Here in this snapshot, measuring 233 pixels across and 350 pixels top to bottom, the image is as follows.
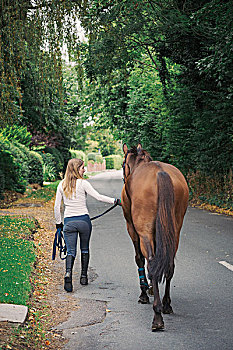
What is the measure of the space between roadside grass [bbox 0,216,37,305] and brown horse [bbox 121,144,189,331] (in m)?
1.59

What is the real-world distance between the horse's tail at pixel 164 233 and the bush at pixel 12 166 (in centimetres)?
1631

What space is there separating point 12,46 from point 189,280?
4.51 meters

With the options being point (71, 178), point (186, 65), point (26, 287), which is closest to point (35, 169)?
point (186, 65)

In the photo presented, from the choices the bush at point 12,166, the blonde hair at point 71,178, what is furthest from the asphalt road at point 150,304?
the bush at point 12,166

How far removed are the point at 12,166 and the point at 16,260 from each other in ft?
45.8

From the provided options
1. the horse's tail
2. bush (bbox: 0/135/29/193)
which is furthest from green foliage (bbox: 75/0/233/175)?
bush (bbox: 0/135/29/193)

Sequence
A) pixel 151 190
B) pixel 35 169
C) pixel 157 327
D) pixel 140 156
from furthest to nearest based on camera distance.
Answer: pixel 35 169, pixel 140 156, pixel 151 190, pixel 157 327

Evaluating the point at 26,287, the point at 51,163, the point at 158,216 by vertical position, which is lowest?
the point at 51,163

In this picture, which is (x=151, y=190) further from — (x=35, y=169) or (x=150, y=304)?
(x=35, y=169)

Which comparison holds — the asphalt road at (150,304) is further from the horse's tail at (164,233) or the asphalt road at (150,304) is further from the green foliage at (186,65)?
the green foliage at (186,65)

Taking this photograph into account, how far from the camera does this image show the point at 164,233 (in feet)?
17.6

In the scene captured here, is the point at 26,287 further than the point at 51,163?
No

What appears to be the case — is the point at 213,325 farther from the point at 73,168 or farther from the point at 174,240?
the point at 73,168

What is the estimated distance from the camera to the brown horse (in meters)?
5.29
